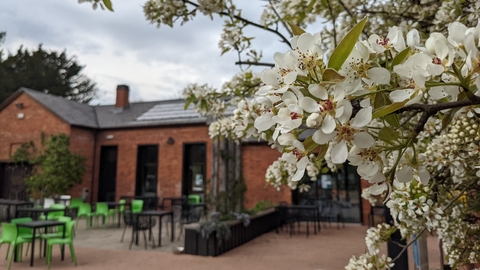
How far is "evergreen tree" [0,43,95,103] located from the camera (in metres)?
23.3

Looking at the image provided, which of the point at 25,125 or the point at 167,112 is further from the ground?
the point at 167,112

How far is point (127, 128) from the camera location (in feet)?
40.9

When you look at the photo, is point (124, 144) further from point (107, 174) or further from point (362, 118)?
point (362, 118)

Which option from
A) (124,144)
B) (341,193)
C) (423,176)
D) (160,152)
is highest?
(124,144)

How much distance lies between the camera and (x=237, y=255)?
567 cm

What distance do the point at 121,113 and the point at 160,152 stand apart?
3.31 metres

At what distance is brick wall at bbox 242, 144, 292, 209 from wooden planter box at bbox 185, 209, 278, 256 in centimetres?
217

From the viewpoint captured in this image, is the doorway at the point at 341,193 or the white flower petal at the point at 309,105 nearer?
the white flower petal at the point at 309,105

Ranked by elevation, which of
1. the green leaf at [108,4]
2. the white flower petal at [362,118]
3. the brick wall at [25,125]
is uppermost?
the brick wall at [25,125]

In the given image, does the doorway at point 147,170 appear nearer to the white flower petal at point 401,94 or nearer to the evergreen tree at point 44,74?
the white flower petal at point 401,94

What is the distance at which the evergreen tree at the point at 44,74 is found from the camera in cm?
2327

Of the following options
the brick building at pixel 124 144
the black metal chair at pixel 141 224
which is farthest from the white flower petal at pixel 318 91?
the brick building at pixel 124 144

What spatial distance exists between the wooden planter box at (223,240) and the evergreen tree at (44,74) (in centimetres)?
2305

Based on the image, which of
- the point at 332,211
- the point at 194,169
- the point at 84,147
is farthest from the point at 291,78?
the point at 84,147
